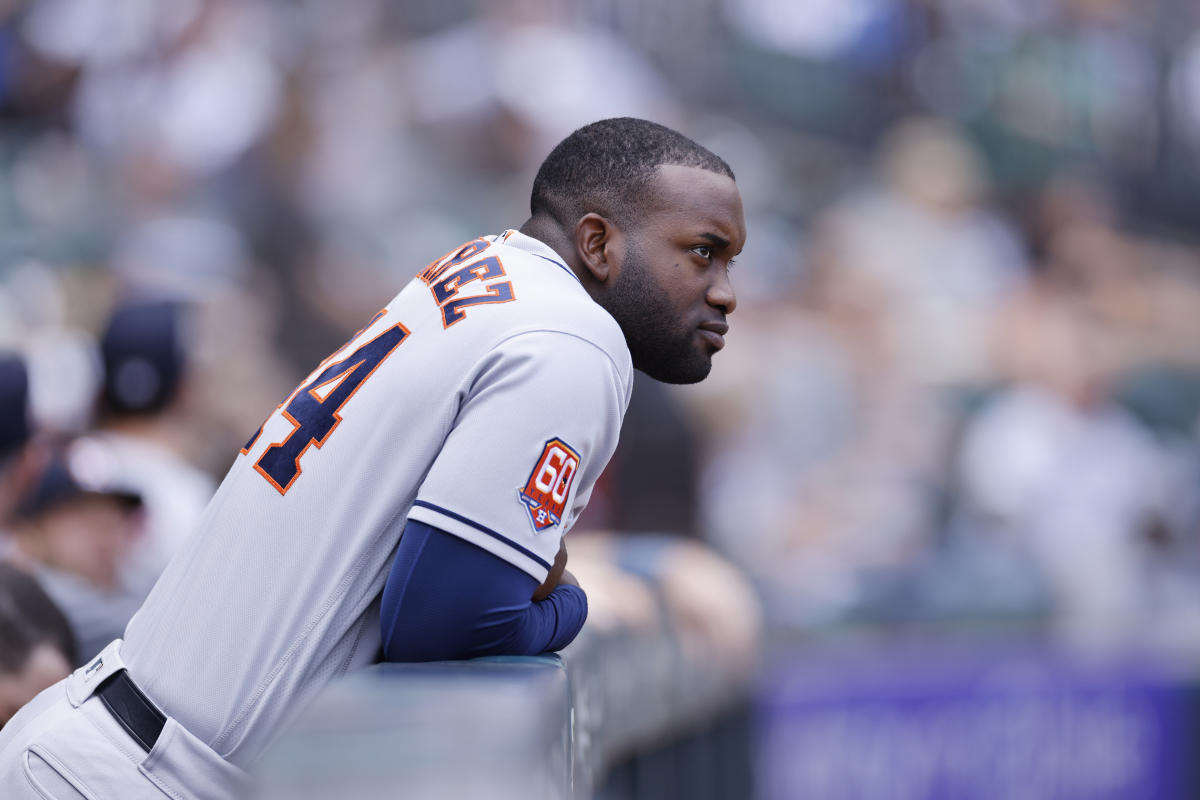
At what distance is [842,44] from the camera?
9867 mm

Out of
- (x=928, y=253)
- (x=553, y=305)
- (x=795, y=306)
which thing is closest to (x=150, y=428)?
(x=553, y=305)

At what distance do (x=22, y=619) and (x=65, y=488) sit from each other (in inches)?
44.0

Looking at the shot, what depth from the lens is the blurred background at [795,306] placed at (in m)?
5.39

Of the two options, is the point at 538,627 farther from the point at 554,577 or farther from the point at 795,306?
the point at 795,306

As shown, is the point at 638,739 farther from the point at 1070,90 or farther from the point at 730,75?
the point at 1070,90

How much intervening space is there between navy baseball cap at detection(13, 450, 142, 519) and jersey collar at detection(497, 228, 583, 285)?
1.81 m

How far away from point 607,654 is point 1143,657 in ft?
14.0

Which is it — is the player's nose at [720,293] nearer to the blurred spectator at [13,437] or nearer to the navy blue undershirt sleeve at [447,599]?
the navy blue undershirt sleeve at [447,599]

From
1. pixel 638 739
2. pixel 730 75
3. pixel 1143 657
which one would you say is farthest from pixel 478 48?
pixel 638 739

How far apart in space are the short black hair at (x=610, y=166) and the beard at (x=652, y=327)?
9 centimetres

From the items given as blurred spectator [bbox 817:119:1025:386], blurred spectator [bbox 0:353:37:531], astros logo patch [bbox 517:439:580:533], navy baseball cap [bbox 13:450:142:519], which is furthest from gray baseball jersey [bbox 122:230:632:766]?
blurred spectator [bbox 817:119:1025:386]

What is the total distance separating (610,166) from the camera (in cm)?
216

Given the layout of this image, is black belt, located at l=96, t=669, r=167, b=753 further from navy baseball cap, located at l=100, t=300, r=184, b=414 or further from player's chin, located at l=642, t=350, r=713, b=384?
navy baseball cap, located at l=100, t=300, r=184, b=414

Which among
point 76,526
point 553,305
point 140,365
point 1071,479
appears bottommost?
point 76,526
